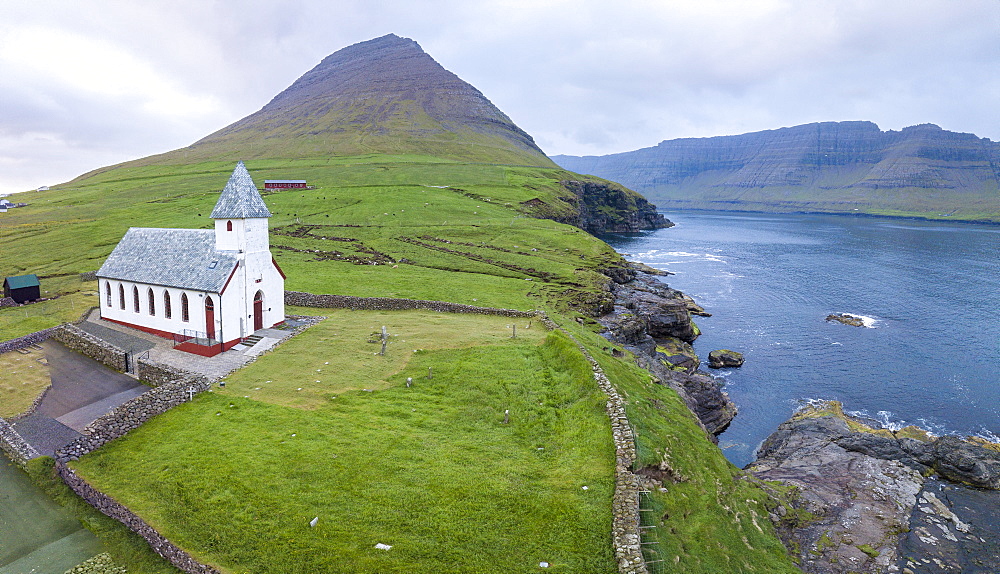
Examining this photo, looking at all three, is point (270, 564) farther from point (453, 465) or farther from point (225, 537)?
point (453, 465)

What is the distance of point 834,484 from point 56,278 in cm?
8496

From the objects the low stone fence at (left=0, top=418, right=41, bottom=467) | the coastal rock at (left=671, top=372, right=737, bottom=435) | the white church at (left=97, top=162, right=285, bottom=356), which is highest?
the white church at (left=97, top=162, right=285, bottom=356)

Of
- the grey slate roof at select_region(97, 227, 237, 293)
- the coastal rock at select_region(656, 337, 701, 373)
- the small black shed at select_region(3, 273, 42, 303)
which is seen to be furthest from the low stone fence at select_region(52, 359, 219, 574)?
the coastal rock at select_region(656, 337, 701, 373)

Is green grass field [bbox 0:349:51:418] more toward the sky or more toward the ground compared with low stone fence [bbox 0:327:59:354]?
more toward the ground

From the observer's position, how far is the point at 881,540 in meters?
25.0

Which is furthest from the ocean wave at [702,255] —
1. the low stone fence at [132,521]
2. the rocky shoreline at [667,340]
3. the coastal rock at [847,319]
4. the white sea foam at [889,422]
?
the low stone fence at [132,521]

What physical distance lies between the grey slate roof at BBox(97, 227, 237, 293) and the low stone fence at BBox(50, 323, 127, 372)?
5.30 metres

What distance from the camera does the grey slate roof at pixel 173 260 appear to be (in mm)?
39750

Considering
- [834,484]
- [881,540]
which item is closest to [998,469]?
[834,484]

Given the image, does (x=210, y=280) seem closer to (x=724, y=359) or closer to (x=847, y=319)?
(x=724, y=359)

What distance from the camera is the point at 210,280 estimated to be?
39.2 metres

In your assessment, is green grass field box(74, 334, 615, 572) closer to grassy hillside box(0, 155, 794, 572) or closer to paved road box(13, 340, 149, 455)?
grassy hillside box(0, 155, 794, 572)

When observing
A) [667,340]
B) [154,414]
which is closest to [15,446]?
[154,414]

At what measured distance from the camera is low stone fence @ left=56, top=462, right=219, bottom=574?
1814 cm
